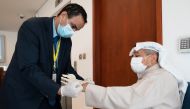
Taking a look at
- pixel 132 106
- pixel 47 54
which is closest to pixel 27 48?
pixel 47 54

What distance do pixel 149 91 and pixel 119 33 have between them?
1381mm

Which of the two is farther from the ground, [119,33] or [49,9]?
[49,9]

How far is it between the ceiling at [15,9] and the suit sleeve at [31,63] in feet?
13.2

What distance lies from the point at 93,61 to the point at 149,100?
5.67ft

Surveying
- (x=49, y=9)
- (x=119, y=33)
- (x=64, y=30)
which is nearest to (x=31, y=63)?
(x=64, y=30)

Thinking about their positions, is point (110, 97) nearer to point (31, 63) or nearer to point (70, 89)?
point (70, 89)

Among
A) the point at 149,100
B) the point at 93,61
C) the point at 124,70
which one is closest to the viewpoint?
the point at 149,100

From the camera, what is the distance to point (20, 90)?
5.36 feet

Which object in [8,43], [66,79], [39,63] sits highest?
[8,43]

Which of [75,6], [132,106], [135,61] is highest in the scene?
[75,6]

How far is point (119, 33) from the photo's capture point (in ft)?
9.27

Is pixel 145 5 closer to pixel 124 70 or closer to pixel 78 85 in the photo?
pixel 124 70

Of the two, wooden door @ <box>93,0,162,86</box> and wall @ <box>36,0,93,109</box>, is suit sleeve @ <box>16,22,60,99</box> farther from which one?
wall @ <box>36,0,93,109</box>

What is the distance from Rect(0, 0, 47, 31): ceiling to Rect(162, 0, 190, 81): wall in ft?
13.1
